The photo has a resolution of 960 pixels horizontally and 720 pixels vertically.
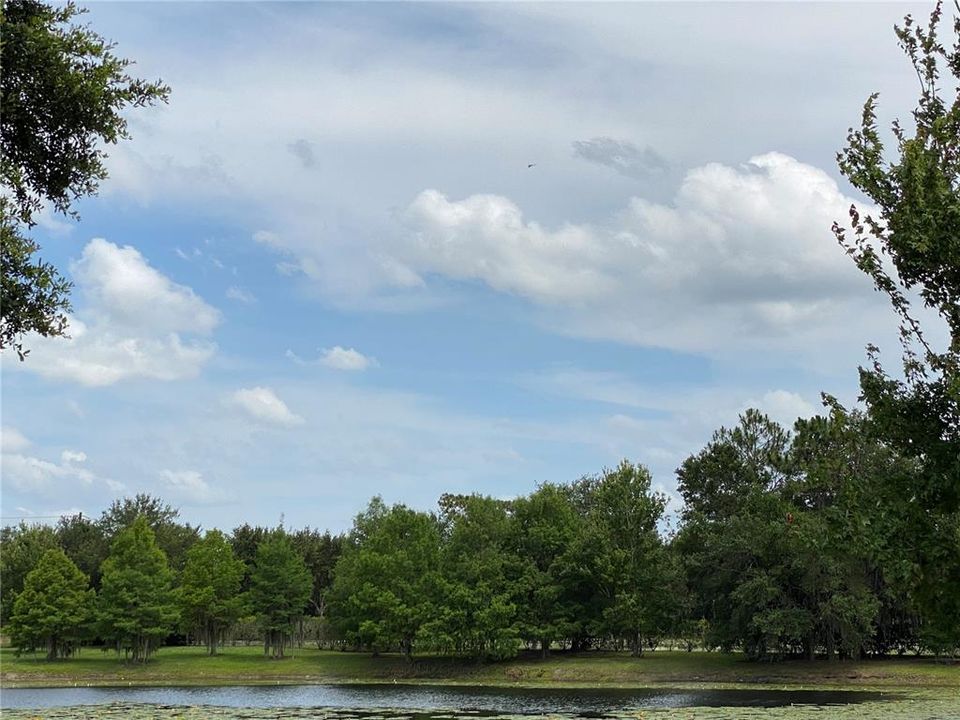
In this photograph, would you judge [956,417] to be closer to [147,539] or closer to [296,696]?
[296,696]

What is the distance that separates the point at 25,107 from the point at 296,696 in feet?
144

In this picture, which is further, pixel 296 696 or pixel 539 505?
pixel 539 505

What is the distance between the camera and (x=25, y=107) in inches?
518

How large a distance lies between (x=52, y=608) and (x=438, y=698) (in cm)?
4102

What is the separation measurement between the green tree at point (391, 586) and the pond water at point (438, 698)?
424 inches

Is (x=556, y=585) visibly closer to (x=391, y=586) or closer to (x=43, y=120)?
(x=391, y=586)

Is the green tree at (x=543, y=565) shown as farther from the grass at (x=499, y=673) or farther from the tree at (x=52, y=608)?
the tree at (x=52, y=608)

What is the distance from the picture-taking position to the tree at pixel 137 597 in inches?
2881

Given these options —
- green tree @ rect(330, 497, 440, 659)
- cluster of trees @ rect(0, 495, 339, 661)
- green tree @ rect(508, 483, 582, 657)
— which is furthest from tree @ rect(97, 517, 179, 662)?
green tree @ rect(508, 483, 582, 657)

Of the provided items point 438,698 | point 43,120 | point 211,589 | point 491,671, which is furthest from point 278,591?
Answer: point 43,120

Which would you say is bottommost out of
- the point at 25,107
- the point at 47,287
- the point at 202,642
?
the point at 202,642

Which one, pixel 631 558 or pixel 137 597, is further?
pixel 137 597

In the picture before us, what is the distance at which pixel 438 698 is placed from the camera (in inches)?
1921

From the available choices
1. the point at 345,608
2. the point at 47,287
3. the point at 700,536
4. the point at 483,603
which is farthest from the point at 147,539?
the point at 47,287
